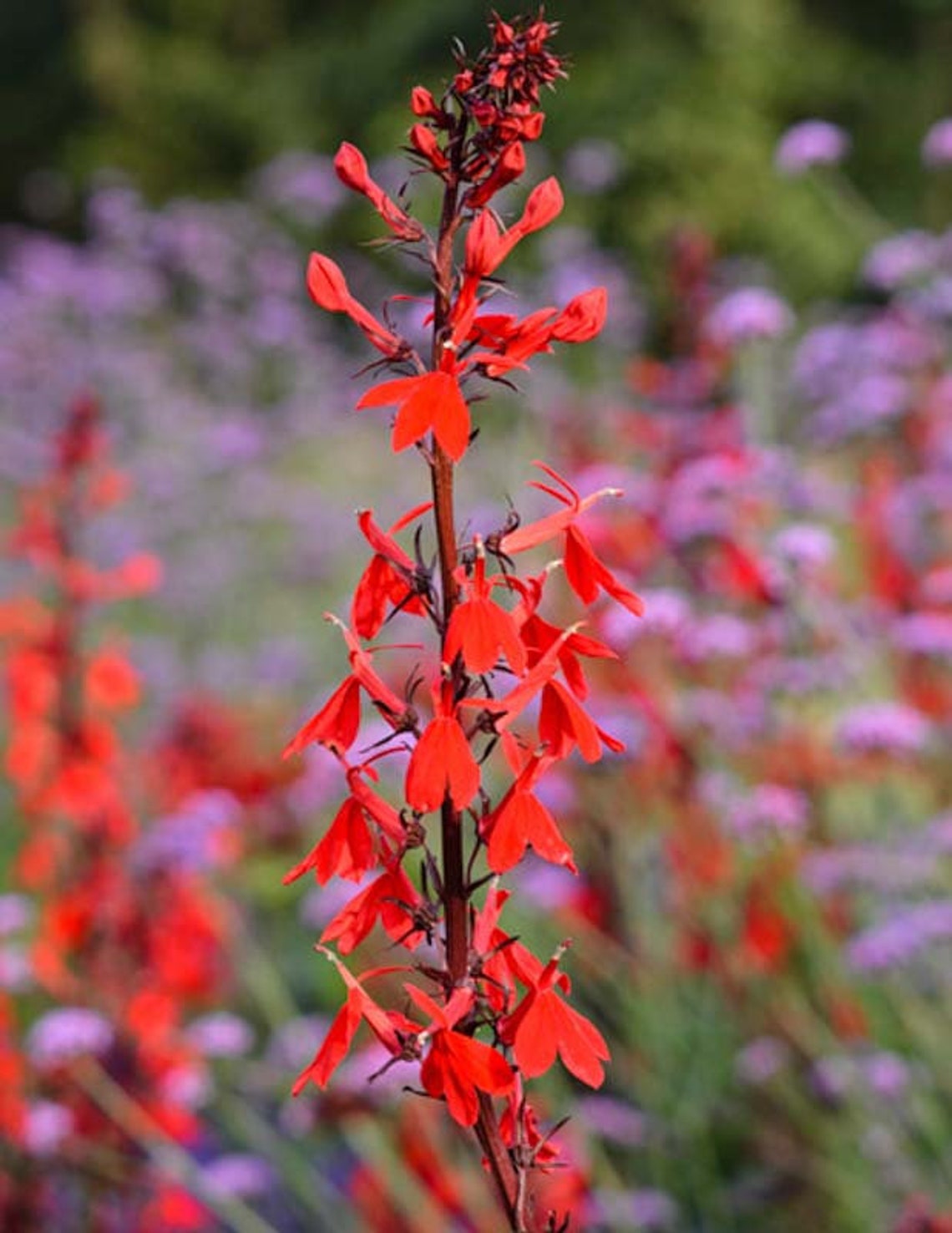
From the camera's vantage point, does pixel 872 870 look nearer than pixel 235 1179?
No

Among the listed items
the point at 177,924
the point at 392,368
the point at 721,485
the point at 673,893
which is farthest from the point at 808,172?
the point at 392,368

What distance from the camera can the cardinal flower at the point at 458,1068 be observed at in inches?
39.2

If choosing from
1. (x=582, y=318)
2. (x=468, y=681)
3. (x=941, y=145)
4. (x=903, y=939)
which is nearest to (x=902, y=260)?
(x=941, y=145)

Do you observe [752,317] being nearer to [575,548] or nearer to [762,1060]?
[762,1060]

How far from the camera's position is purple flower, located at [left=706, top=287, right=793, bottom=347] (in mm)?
2898

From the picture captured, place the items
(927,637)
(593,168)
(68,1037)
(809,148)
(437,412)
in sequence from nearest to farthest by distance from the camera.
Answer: (437,412), (68,1037), (927,637), (809,148), (593,168)

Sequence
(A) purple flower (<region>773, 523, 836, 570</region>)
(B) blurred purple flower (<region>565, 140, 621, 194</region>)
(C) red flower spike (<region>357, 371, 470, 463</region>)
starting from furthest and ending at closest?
(B) blurred purple flower (<region>565, 140, 621, 194</region>)
(A) purple flower (<region>773, 523, 836, 570</region>)
(C) red flower spike (<region>357, 371, 470, 463</region>)

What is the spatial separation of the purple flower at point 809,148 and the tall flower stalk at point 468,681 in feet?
6.94

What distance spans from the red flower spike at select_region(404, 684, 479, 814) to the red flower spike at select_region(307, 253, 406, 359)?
0.80ft

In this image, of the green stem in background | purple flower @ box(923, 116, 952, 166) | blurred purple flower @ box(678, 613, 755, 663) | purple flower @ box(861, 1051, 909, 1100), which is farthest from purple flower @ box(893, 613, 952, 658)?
the green stem in background

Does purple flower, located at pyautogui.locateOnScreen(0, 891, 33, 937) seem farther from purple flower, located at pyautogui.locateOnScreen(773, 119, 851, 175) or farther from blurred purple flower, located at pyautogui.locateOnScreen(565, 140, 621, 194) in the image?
blurred purple flower, located at pyautogui.locateOnScreen(565, 140, 621, 194)

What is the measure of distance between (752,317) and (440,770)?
6.72 feet

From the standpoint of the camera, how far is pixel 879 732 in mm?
2545

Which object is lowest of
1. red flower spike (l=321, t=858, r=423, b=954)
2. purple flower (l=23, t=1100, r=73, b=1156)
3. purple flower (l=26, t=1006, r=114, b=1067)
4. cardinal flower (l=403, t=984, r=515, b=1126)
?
Answer: cardinal flower (l=403, t=984, r=515, b=1126)
